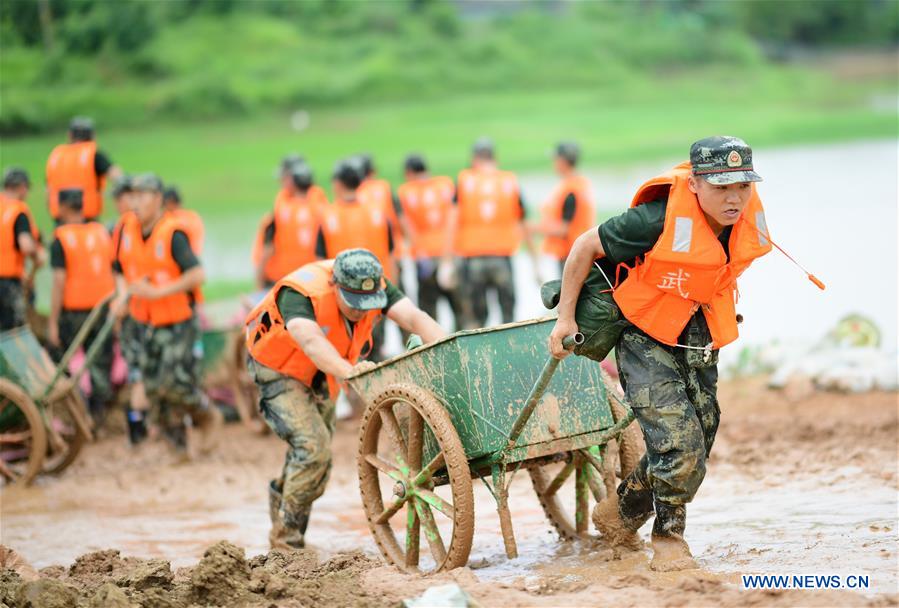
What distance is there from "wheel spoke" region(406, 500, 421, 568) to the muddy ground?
13 centimetres

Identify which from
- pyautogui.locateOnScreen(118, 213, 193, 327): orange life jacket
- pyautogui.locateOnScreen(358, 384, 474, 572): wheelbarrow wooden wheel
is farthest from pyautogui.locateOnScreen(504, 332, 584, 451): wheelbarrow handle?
pyautogui.locateOnScreen(118, 213, 193, 327): orange life jacket

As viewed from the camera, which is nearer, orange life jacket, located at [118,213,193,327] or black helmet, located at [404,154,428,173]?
orange life jacket, located at [118,213,193,327]

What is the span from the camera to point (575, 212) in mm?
11727

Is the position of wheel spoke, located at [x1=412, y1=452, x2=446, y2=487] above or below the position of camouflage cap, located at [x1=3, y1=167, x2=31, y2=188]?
below

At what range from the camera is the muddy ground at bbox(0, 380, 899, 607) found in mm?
5359

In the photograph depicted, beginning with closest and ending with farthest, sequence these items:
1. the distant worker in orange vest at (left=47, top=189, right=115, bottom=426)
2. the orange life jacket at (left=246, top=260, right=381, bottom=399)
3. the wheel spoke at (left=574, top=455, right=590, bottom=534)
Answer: the wheel spoke at (left=574, top=455, right=590, bottom=534), the orange life jacket at (left=246, top=260, right=381, bottom=399), the distant worker in orange vest at (left=47, top=189, right=115, bottom=426)

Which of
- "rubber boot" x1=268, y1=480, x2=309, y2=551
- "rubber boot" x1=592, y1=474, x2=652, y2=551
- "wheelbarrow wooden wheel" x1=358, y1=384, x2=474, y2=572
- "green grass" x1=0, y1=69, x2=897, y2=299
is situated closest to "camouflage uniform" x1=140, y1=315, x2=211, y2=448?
"rubber boot" x1=268, y1=480, x2=309, y2=551

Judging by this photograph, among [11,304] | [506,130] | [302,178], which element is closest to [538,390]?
[302,178]

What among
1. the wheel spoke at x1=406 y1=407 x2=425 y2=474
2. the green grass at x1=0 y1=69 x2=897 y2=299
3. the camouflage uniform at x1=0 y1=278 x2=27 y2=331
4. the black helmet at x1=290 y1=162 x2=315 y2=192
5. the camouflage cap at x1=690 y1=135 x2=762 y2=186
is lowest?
the wheel spoke at x1=406 y1=407 x2=425 y2=474

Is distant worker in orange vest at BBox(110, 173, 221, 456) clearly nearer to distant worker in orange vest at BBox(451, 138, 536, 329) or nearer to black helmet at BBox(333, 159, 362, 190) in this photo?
black helmet at BBox(333, 159, 362, 190)

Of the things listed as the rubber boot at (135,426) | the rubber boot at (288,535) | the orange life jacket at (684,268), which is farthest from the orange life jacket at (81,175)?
the orange life jacket at (684,268)

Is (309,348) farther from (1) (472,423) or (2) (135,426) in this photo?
(2) (135,426)

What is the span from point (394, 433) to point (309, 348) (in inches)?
26.5

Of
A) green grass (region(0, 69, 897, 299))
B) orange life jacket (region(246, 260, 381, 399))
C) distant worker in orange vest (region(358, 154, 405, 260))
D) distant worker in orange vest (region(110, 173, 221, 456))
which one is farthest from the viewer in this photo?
green grass (region(0, 69, 897, 299))
